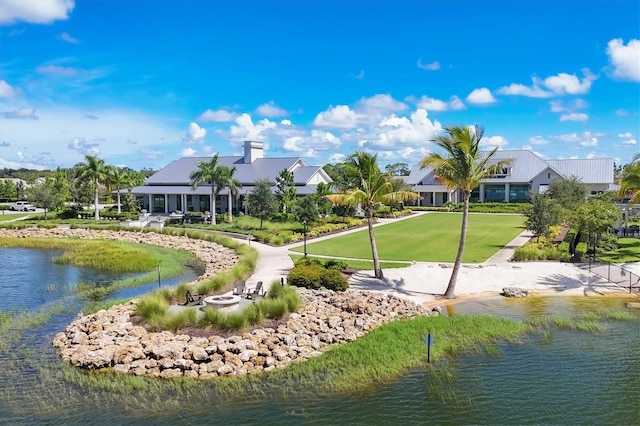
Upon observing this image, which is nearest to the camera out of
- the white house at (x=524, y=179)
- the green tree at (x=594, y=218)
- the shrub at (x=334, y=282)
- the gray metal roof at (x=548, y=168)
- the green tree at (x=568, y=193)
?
the shrub at (x=334, y=282)

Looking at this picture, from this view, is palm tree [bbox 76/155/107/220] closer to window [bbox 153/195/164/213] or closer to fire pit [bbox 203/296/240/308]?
window [bbox 153/195/164/213]

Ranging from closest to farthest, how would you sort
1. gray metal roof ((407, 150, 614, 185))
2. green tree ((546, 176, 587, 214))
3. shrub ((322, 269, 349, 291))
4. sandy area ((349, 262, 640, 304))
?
shrub ((322, 269, 349, 291)), sandy area ((349, 262, 640, 304)), green tree ((546, 176, 587, 214)), gray metal roof ((407, 150, 614, 185))

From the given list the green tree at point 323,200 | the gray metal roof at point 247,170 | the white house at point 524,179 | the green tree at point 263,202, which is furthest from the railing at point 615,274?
the white house at point 524,179

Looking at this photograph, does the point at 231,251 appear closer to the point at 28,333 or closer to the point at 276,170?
the point at 28,333

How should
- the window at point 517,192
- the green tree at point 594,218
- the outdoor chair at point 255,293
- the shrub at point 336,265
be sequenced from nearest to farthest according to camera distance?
1. the outdoor chair at point 255,293
2. the shrub at point 336,265
3. the green tree at point 594,218
4. the window at point 517,192

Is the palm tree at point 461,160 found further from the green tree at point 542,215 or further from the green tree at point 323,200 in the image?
the green tree at point 323,200

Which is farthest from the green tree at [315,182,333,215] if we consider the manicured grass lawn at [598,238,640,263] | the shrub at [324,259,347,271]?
the manicured grass lawn at [598,238,640,263]
